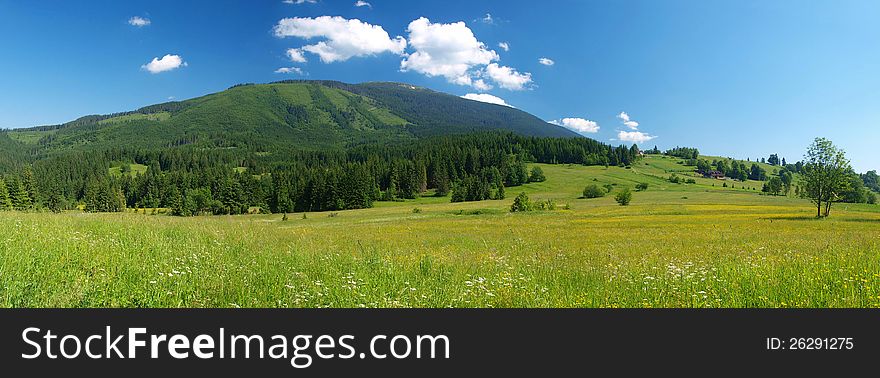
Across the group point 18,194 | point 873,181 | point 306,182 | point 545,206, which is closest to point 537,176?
point 545,206

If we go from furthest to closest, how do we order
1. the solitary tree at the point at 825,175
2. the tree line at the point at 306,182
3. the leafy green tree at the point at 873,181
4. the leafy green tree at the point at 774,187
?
the leafy green tree at the point at 774,187
the leafy green tree at the point at 873,181
the tree line at the point at 306,182
the solitary tree at the point at 825,175

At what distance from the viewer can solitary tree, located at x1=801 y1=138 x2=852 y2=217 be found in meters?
46.2

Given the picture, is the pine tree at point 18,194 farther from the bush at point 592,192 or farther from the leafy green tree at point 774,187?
the leafy green tree at point 774,187

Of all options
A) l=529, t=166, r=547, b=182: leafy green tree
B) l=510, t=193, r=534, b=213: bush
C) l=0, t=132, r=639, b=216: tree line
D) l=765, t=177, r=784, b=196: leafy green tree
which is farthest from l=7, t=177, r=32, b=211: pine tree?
l=765, t=177, r=784, b=196: leafy green tree

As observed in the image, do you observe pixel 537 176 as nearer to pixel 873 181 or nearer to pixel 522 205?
pixel 522 205

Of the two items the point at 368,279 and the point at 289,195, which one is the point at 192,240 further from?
the point at 289,195

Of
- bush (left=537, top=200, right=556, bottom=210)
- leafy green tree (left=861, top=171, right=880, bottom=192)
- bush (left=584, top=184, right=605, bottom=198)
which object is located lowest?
bush (left=537, top=200, right=556, bottom=210)

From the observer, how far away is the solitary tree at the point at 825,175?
46.2m

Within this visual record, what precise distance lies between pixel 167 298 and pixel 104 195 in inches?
5632

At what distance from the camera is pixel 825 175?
47.1 metres

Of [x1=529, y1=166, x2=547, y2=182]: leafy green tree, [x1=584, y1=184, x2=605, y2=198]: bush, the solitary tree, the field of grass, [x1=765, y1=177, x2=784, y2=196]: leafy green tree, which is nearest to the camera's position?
the field of grass

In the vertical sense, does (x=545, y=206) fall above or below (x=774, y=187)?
below

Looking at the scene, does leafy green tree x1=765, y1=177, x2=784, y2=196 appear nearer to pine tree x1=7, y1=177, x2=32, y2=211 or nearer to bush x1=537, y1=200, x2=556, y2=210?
bush x1=537, y1=200, x2=556, y2=210

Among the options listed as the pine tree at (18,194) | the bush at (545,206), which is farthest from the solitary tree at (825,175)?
the pine tree at (18,194)
